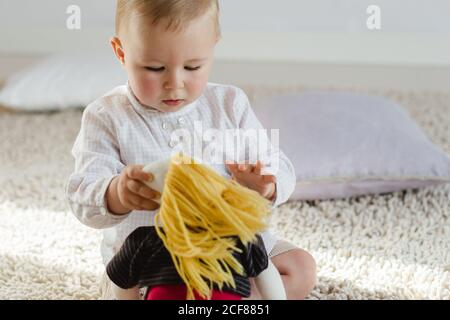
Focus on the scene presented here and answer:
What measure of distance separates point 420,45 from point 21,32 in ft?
3.90

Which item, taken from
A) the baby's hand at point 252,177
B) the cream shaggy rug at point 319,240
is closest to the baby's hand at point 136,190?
the baby's hand at point 252,177

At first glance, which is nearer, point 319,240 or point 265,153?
point 265,153

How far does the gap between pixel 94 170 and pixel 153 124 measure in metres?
0.10

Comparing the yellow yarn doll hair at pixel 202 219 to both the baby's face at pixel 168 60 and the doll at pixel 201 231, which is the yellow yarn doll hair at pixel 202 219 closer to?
the doll at pixel 201 231

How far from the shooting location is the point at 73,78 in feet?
7.03

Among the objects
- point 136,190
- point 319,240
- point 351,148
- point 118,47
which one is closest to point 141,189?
point 136,190

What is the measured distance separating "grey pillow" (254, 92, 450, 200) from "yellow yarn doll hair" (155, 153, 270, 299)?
64 cm

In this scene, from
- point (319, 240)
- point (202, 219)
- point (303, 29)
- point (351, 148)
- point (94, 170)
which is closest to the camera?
point (202, 219)

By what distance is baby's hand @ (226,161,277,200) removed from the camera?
922 mm

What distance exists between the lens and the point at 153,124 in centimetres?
102

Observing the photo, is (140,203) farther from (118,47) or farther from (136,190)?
(118,47)

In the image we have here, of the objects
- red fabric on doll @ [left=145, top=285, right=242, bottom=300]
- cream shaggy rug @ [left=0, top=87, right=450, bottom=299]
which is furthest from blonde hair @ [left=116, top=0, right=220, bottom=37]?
cream shaggy rug @ [left=0, top=87, right=450, bottom=299]

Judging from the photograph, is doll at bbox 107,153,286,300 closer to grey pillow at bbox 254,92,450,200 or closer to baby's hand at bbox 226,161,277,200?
baby's hand at bbox 226,161,277,200
